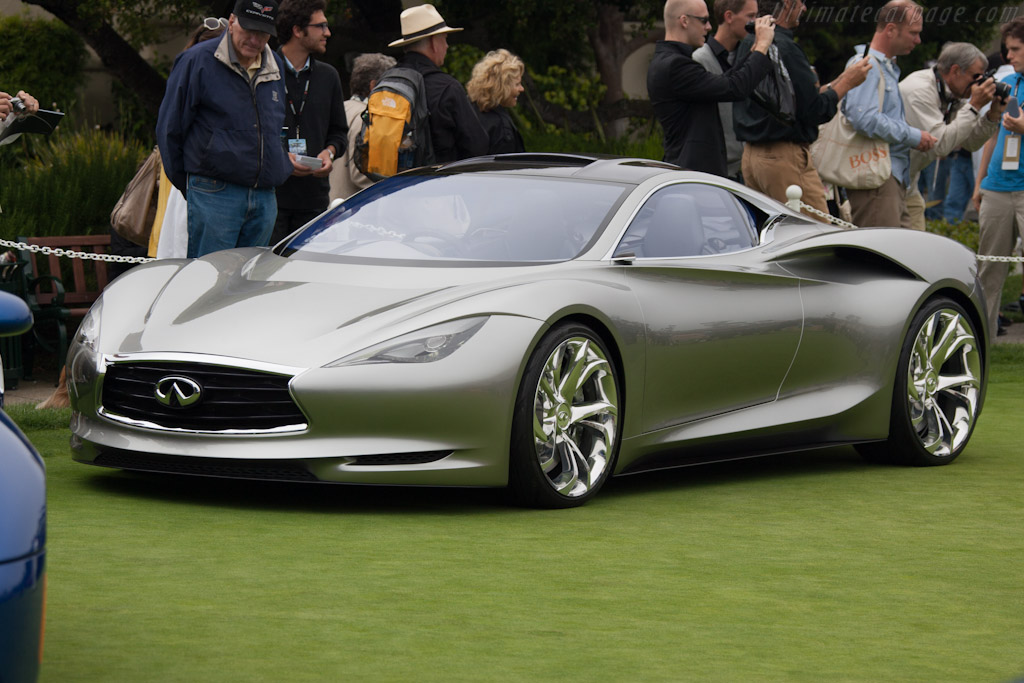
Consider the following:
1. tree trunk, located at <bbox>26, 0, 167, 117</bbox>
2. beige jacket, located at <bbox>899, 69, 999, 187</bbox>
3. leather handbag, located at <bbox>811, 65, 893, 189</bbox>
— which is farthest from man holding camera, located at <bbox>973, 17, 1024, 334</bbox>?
tree trunk, located at <bbox>26, 0, 167, 117</bbox>

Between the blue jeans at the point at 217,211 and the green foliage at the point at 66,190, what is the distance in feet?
8.99

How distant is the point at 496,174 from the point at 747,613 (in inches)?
124

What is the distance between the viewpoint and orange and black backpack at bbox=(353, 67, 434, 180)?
32.4 ft

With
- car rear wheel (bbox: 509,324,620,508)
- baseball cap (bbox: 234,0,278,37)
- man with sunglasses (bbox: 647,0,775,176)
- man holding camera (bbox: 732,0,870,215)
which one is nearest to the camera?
car rear wheel (bbox: 509,324,620,508)

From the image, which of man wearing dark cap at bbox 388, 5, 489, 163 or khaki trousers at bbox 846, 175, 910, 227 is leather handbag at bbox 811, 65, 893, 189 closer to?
khaki trousers at bbox 846, 175, 910, 227

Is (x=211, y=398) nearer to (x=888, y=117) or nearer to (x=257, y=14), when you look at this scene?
(x=257, y=14)

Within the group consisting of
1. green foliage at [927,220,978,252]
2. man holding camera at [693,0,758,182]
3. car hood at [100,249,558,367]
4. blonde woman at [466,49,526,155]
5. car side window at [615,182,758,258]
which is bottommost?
green foliage at [927,220,978,252]

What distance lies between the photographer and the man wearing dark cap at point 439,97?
401 inches

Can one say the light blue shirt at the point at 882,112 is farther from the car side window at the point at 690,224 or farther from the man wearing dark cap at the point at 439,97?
the car side window at the point at 690,224

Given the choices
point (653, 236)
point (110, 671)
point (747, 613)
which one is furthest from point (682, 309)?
point (110, 671)

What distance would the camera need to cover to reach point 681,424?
7016mm

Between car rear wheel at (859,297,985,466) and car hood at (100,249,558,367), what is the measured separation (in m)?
2.14

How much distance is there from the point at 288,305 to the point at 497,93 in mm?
4527

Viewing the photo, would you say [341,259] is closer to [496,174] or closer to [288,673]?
[496,174]
